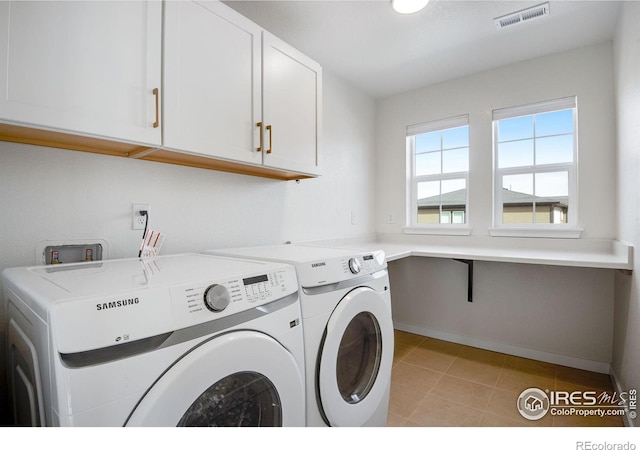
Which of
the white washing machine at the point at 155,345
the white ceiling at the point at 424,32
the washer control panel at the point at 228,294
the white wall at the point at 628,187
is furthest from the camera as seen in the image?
the white ceiling at the point at 424,32

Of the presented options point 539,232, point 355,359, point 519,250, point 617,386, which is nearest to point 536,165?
point 539,232

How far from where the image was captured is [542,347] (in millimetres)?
2586

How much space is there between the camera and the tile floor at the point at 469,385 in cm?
184

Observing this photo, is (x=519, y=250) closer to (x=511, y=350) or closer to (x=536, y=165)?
(x=536, y=165)

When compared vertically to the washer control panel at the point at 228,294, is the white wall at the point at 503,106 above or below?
above

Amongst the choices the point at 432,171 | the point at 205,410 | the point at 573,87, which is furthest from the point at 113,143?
the point at 573,87

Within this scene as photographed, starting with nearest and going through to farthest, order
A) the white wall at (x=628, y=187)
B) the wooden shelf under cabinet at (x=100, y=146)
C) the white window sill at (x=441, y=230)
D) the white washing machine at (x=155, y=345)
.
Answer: the white washing machine at (x=155, y=345), the wooden shelf under cabinet at (x=100, y=146), the white wall at (x=628, y=187), the white window sill at (x=441, y=230)

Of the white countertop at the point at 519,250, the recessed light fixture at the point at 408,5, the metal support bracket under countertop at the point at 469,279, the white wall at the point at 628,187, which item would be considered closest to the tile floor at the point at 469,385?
the white wall at the point at 628,187

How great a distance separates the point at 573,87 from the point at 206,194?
2.80m

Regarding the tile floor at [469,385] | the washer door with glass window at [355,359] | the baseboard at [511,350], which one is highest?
the washer door with glass window at [355,359]

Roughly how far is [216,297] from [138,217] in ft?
3.05

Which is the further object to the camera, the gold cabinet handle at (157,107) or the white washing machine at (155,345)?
the gold cabinet handle at (157,107)

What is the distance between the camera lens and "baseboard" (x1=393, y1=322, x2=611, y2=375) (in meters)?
2.40

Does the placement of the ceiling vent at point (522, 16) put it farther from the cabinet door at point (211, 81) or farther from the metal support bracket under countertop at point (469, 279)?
the metal support bracket under countertop at point (469, 279)
